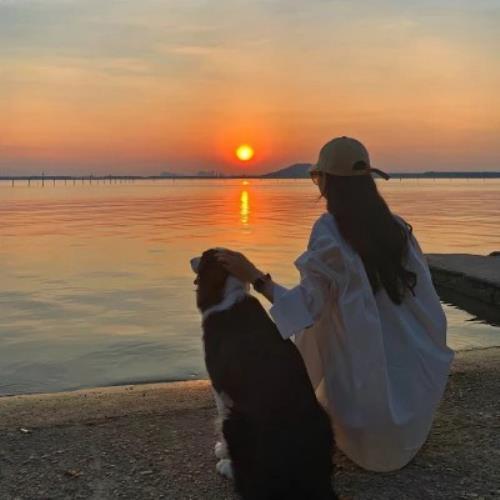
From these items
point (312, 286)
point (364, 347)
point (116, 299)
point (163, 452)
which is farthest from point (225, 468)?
point (116, 299)

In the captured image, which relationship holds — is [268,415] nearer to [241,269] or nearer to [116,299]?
[241,269]

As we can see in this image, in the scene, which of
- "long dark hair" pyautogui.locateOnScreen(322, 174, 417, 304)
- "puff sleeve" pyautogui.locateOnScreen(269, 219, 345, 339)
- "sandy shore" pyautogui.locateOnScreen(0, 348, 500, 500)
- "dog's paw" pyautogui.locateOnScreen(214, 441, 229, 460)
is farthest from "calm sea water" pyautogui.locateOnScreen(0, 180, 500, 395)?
"sandy shore" pyautogui.locateOnScreen(0, 348, 500, 500)

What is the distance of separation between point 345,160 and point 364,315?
91 cm

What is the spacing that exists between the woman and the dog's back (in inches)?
7.1

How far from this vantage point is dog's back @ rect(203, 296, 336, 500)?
3232mm

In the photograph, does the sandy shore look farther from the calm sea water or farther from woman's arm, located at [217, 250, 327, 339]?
the calm sea water

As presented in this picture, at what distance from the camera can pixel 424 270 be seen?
3.96m

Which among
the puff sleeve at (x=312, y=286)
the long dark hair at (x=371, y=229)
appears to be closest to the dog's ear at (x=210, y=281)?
the puff sleeve at (x=312, y=286)

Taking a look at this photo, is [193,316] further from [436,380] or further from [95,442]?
[436,380]

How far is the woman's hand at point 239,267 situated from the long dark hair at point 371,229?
0.57m

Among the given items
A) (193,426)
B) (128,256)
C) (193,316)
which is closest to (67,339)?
(193,316)

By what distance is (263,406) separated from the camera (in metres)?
3.34

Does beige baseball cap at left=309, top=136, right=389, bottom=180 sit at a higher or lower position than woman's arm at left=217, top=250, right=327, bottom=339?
higher

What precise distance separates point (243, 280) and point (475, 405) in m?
2.51
